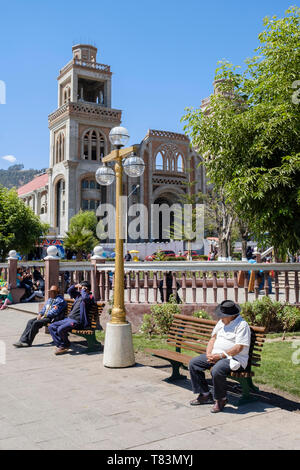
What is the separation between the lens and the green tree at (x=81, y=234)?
35.7 meters

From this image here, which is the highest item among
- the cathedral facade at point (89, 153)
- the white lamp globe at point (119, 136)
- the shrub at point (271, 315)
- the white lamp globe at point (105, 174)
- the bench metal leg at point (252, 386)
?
the cathedral facade at point (89, 153)

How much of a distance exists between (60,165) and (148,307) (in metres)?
43.7

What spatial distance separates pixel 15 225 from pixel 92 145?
75.9 feet

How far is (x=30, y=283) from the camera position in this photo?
16.8 meters

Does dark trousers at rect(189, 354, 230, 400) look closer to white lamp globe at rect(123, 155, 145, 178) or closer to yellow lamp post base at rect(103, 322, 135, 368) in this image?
yellow lamp post base at rect(103, 322, 135, 368)

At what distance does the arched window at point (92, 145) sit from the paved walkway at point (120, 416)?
150ft

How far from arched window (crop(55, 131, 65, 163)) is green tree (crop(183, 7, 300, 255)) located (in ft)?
147

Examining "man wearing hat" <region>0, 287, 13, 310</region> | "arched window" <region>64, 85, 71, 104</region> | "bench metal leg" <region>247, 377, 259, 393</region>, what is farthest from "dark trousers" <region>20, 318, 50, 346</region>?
"arched window" <region>64, 85, 71, 104</region>

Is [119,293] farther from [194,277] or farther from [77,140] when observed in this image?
[77,140]

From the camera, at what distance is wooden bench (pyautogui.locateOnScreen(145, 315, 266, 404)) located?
506 cm

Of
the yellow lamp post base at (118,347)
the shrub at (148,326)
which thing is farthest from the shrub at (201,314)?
the yellow lamp post base at (118,347)

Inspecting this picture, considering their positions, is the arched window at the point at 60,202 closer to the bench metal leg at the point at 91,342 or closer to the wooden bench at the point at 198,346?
the bench metal leg at the point at 91,342
